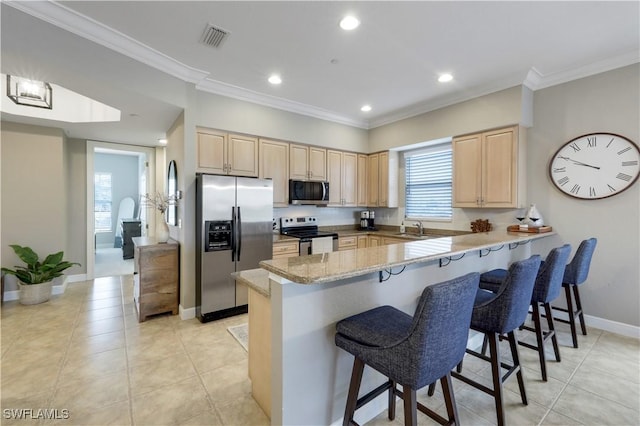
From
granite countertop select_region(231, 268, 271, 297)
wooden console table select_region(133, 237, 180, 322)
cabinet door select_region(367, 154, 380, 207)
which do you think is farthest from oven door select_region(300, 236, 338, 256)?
granite countertop select_region(231, 268, 271, 297)

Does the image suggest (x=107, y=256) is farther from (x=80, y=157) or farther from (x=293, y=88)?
(x=293, y=88)

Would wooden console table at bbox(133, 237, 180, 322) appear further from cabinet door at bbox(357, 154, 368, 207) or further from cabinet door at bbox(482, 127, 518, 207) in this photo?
cabinet door at bbox(482, 127, 518, 207)

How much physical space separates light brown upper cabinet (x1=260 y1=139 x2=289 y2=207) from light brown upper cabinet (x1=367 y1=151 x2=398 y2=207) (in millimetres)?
1779

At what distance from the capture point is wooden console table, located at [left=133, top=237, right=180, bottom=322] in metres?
3.33

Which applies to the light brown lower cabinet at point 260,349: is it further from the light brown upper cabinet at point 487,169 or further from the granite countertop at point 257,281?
the light brown upper cabinet at point 487,169

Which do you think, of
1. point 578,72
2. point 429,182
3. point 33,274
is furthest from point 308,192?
point 33,274

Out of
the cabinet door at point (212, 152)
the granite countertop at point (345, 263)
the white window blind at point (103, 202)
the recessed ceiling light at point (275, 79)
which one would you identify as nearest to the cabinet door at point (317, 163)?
the recessed ceiling light at point (275, 79)

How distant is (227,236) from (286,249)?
905 millimetres

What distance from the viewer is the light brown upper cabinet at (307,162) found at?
445 cm

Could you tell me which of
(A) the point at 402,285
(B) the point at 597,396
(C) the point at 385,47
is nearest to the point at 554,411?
(B) the point at 597,396

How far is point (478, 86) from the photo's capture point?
365 cm

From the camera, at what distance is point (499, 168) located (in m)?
3.63

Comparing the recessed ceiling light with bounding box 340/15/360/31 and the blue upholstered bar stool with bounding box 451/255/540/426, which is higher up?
the recessed ceiling light with bounding box 340/15/360/31

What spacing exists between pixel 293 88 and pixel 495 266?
3.22 m
